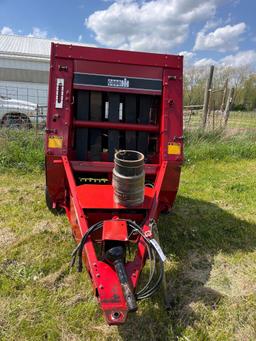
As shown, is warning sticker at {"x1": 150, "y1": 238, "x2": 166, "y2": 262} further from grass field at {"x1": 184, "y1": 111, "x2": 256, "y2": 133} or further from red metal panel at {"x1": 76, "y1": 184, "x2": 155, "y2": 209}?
grass field at {"x1": 184, "y1": 111, "x2": 256, "y2": 133}

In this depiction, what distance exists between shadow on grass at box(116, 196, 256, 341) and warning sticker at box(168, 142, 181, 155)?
930mm

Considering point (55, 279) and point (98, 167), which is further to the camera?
point (98, 167)

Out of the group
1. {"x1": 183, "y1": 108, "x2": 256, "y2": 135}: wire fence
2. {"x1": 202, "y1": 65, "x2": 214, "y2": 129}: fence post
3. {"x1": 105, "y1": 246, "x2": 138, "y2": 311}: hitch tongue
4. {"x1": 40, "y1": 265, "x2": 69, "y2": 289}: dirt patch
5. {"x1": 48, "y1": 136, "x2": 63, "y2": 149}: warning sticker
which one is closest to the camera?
{"x1": 105, "y1": 246, "x2": 138, "y2": 311}: hitch tongue

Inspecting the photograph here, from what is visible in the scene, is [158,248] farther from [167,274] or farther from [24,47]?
[24,47]

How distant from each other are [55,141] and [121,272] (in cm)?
167

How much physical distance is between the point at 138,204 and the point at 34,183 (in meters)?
3.07

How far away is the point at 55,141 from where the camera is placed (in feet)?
11.6

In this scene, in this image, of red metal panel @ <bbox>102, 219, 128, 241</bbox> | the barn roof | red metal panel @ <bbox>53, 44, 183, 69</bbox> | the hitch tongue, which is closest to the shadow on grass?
the hitch tongue

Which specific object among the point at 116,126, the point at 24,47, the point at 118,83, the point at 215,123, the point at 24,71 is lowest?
the point at 215,123

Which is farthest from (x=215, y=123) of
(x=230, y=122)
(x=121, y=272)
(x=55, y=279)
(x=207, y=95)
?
(x=121, y=272)

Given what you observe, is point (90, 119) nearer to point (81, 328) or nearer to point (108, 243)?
point (108, 243)

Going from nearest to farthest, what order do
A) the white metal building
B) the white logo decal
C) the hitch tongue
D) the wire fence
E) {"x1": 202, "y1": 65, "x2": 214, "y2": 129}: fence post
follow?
the hitch tongue, the white logo decal, {"x1": 202, "y1": 65, "x2": 214, "y2": 129}: fence post, the wire fence, the white metal building

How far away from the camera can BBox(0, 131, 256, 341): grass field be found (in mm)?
2447

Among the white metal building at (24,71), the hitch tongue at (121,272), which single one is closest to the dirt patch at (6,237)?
the hitch tongue at (121,272)
